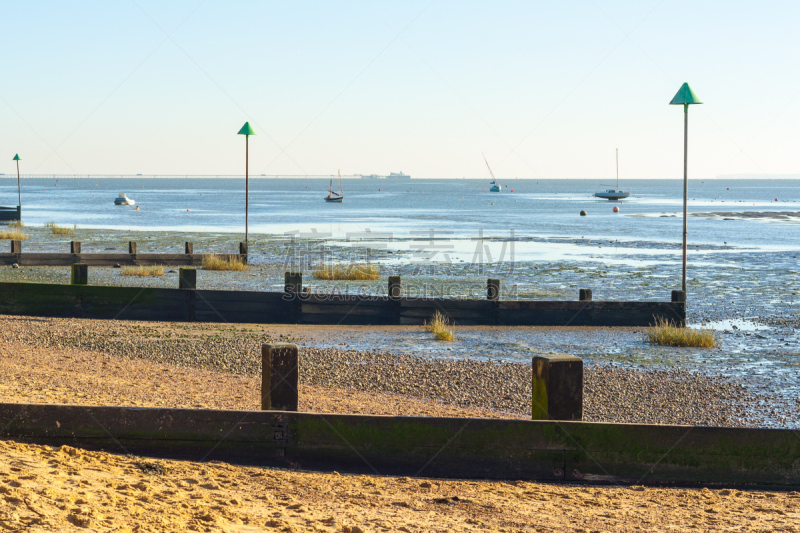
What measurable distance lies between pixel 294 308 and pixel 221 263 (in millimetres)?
12238

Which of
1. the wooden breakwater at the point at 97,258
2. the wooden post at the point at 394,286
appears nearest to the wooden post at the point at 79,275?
the wooden post at the point at 394,286

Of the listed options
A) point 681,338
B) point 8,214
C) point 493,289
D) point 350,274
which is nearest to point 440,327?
point 493,289

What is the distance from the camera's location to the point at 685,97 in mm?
17031

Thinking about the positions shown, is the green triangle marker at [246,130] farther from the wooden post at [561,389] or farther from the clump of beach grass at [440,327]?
the wooden post at [561,389]

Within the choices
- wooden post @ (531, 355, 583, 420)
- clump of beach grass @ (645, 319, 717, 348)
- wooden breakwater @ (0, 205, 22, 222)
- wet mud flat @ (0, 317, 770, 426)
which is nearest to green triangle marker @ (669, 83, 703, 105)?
clump of beach grass @ (645, 319, 717, 348)

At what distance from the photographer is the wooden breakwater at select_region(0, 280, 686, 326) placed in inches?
638

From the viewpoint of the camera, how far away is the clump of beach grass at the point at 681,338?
15552mm

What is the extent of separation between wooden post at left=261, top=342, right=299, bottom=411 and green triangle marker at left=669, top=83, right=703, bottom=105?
13.0 metres

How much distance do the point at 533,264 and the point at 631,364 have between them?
791 inches

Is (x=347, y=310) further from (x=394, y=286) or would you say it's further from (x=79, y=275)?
(x=79, y=275)

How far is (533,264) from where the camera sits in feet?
110

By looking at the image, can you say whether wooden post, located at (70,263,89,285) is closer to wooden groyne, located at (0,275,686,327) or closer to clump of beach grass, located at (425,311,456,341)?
wooden groyne, located at (0,275,686,327)

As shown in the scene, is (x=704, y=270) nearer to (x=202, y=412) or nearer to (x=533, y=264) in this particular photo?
(x=533, y=264)

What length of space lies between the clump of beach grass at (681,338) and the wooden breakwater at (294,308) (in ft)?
3.01
